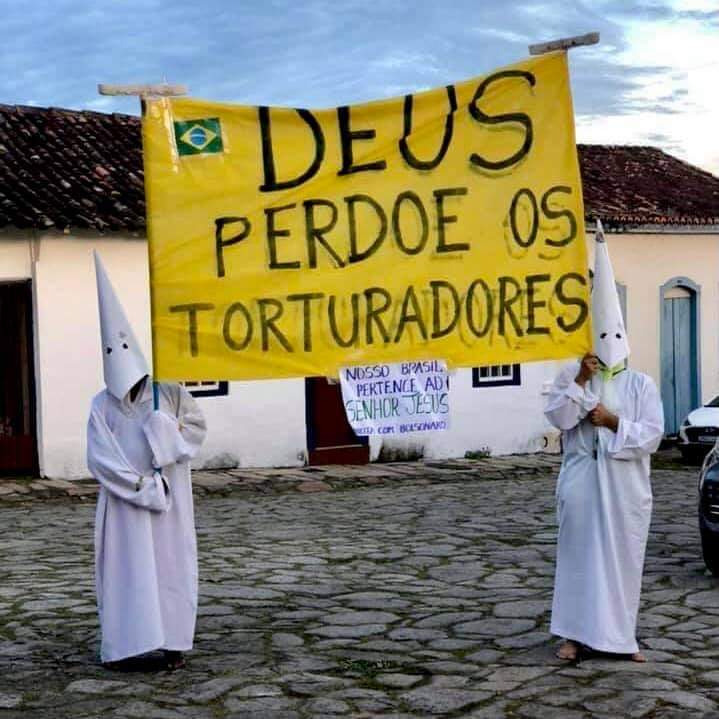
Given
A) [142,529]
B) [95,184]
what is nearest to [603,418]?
[142,529]

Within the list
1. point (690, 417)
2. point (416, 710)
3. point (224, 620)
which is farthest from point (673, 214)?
point (416, 710)

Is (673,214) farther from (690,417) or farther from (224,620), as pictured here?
(224,620)

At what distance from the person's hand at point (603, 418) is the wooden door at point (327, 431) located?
41.9ft

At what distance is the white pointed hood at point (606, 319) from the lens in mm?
7406

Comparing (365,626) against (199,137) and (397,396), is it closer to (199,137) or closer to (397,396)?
(397,396)

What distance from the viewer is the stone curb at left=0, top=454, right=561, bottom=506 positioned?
16656 millimetres

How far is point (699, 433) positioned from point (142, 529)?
14230mm

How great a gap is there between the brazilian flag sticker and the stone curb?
977 centimetres

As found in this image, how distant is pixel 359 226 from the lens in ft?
23.2

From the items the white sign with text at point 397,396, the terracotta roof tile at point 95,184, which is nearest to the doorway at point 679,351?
the terracotta roof tile at point 95,184

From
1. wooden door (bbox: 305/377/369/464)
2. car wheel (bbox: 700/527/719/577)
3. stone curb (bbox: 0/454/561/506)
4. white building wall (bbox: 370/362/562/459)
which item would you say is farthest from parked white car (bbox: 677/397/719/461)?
car wheel (bbox: 700/527/719/577)

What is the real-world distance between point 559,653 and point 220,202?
117 inches

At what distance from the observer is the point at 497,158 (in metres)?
7.13

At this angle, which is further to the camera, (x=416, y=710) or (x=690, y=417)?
(x=690, y=417)
